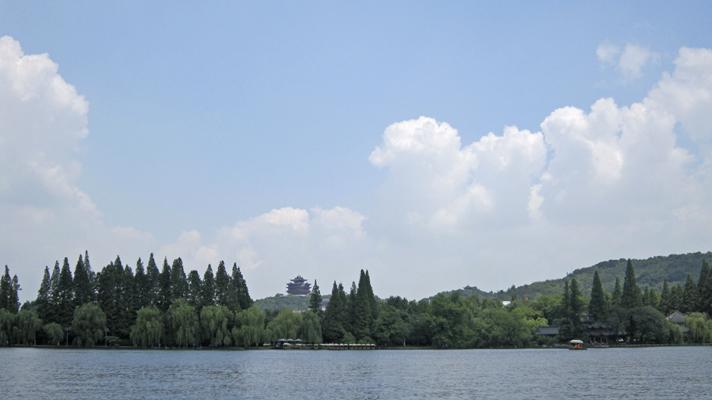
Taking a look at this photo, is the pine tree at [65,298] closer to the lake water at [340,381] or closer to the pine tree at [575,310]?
the lake water at [340,381]

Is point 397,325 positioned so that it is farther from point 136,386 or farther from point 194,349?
point 136,386

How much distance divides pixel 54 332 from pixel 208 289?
87.6 ft

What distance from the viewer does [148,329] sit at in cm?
12669

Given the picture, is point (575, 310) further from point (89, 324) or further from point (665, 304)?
point (89, 324)

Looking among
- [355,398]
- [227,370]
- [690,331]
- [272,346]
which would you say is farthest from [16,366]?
[690,331]

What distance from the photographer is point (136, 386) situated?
57000mm

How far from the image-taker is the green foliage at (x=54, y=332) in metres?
129

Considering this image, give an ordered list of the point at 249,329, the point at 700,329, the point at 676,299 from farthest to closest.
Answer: the point at 676,299 < the point at 700,329 < the point at 249,329

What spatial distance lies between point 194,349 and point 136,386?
73273 mm

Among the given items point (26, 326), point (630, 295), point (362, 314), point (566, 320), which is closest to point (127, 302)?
point (26, 326)

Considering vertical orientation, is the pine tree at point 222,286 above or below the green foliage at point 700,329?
above

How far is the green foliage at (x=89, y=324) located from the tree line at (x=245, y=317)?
17cm

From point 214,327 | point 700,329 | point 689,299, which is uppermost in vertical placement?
point 689,299

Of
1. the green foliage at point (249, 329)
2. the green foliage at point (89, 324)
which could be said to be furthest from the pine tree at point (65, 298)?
the green foliage at point (249, 329)
